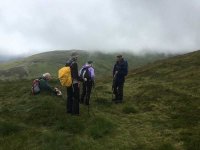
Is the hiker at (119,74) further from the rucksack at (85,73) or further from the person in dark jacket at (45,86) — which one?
the person in dark jacket at (45,86)

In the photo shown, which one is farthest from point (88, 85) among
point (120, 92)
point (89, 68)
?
point (120, 92)

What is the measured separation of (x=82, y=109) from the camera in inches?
949

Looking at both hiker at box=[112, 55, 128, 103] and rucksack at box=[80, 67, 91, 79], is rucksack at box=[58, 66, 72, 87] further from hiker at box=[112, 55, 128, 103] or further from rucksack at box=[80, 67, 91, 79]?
hiker at box=[112, 55, 128, 103]

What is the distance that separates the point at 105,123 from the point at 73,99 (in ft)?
11.4

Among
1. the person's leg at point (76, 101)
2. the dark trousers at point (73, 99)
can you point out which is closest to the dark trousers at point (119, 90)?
the dark trousers at point (73, 99)

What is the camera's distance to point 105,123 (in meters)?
20.2

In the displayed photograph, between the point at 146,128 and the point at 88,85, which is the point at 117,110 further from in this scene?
the point at 146,128

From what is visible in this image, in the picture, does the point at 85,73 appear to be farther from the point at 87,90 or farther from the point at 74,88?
the point at 74,88

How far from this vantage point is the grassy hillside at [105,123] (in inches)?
686

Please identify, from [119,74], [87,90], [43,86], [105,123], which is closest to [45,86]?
[43,86]

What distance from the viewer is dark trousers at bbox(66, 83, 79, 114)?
73.3ft

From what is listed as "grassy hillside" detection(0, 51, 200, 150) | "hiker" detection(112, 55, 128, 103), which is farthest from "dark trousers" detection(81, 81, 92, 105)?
"hiker" detection(112, 55, 128, 103)

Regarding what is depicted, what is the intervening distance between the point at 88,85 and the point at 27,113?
4.86 meters

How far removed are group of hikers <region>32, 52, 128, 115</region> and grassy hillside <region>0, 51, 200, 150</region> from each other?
26.7 inches
